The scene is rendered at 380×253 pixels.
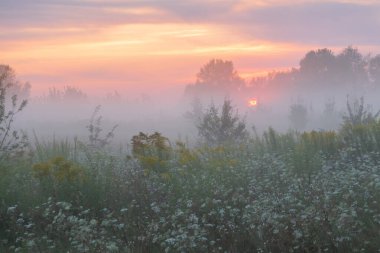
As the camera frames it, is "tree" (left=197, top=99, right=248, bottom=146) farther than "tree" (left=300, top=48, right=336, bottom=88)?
No

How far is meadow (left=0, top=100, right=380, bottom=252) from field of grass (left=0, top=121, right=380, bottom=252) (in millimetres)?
16

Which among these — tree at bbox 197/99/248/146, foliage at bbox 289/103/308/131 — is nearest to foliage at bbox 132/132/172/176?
tree at bbox 197/99/248/146

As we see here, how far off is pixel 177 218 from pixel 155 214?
482mm

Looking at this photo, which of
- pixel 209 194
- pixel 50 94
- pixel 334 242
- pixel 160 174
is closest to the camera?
pixel 334 242

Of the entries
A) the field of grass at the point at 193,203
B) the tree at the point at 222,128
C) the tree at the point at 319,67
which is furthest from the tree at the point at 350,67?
the field of grass at the point at 193,203

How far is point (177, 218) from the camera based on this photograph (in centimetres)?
625

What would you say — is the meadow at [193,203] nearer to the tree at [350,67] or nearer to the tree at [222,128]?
the tree at [222,128]

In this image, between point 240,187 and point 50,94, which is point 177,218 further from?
point 50,94

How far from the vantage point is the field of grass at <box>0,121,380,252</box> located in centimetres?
564

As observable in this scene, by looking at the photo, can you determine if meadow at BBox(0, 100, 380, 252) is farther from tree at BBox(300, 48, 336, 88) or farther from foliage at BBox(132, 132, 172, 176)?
tree at BBox(300, 48, 336, 88)

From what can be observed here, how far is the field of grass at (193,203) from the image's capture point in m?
5.64

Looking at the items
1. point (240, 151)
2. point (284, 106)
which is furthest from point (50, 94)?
point (240, 151)

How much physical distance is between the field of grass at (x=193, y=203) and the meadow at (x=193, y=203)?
0.02 meters

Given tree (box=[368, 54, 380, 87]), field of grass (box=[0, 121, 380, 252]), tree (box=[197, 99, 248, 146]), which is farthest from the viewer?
tree (box=[368, 54, 380, 87])
